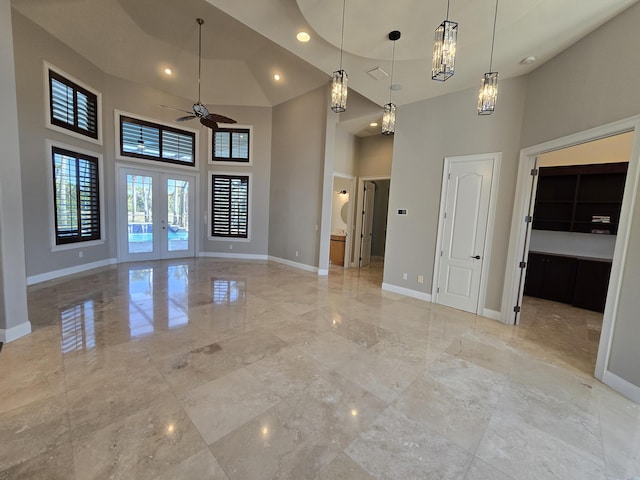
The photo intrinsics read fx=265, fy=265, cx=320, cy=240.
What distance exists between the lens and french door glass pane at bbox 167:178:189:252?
23.8 ft

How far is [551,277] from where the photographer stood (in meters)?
4.92

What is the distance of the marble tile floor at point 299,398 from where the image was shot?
5.19 ft

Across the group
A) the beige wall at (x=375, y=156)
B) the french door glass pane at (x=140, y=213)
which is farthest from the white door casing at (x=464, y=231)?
the french door glass pane at (x=140, y=213)

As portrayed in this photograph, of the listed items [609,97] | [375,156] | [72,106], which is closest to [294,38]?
[609,97]

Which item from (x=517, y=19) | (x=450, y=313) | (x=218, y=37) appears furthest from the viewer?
(x=218, y=37)

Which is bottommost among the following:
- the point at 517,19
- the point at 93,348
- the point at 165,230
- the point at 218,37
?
the point at 93,348

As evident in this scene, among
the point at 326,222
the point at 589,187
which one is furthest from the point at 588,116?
the point at 326,222

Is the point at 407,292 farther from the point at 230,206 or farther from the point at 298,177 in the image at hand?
the point at 230,206

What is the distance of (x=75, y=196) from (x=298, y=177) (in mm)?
4702

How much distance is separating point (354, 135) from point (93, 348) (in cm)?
654

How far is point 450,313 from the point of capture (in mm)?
4160

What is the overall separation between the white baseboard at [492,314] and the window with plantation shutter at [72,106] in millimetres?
8096

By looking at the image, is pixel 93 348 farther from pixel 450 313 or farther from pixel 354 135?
pixel 354 135

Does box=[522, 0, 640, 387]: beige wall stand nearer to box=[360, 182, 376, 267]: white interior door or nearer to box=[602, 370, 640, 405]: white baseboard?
box=[602, 370, 640, 405]: white baseboard
